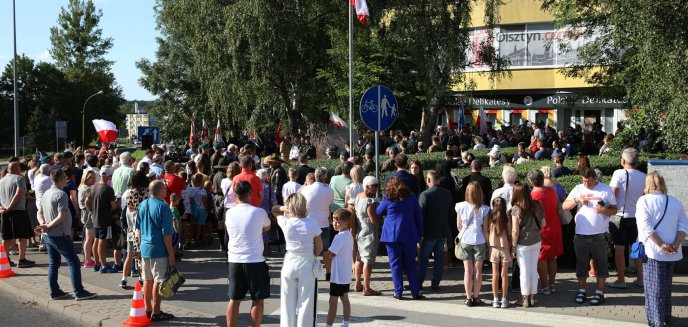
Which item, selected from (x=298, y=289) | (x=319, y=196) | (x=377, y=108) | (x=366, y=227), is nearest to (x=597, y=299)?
(x=366, y=227)

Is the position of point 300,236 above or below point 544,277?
above

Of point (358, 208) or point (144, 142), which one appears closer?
point (358, 208)

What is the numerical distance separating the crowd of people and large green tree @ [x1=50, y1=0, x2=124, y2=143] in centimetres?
7180

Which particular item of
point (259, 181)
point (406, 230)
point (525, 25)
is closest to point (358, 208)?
point (406, 230)

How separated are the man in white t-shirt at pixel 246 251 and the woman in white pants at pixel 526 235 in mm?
3353

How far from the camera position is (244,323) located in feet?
27.2

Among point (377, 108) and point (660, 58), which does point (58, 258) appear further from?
point (660, 58)

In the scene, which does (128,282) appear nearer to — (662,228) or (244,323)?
(244,323)

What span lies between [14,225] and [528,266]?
28.0 feet

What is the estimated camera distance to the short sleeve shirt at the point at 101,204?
1062cm

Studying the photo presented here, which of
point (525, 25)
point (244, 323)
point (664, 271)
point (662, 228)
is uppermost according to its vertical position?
point (525, 25)

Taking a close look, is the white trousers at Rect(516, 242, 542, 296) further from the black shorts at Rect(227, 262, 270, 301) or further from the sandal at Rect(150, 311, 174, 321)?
the sandal at Rect(150, 311, 174, 321)

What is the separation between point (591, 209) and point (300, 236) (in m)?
4.15

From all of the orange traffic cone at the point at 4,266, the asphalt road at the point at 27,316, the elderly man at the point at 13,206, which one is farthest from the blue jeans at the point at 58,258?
the elderly man at the point at 13,206
